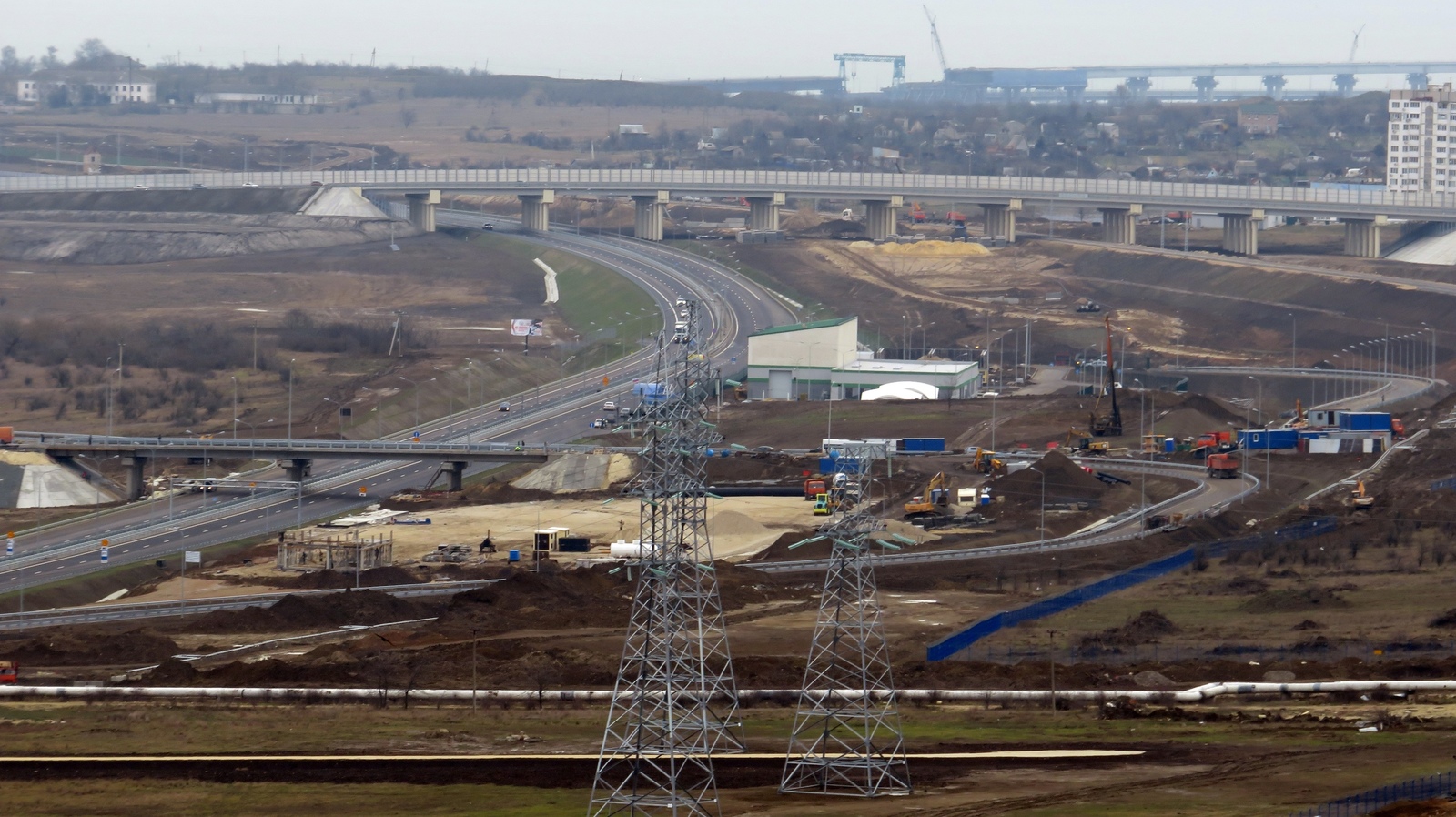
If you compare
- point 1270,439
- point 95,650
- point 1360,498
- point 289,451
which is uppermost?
point 1270,439

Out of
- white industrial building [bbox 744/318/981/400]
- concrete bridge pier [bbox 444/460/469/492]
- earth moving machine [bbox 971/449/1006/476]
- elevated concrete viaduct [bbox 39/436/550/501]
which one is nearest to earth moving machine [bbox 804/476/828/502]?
earth moving machine [bbox 971/449/1006/476]

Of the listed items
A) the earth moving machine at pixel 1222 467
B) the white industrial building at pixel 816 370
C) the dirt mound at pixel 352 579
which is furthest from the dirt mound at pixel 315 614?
the white industrial building at pixel 816 370

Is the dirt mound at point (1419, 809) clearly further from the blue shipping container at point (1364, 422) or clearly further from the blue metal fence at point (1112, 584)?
the blue shipping container at point (1364, 422)

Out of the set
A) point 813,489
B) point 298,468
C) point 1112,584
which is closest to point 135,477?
point 298,468

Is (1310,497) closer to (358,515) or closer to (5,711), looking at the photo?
(358,515)

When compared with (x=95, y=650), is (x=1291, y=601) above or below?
above

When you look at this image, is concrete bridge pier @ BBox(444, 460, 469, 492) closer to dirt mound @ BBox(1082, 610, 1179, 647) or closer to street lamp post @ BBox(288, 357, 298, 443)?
street lamp post @ BBox(288, 357, 298, 443)

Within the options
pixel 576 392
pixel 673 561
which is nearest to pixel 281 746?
pixel 673 561

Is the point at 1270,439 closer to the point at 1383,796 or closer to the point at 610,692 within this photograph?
the point at 610,692
